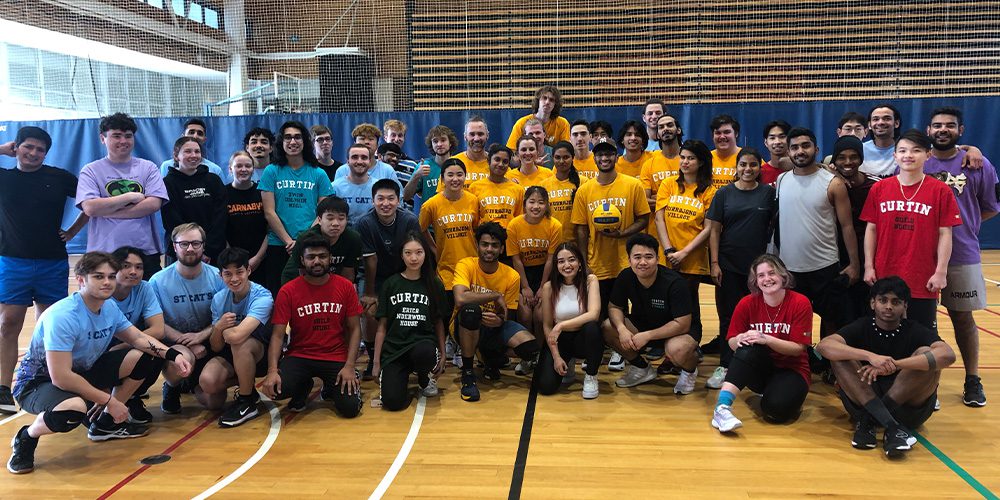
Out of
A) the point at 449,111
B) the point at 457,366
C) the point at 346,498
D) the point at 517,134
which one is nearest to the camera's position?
the point at 346,498

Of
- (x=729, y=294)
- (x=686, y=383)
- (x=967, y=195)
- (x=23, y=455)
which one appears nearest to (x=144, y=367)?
(x=23, y=455)

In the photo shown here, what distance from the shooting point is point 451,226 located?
16.2 feet

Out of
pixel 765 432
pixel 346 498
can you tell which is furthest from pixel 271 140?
pixel 765 432

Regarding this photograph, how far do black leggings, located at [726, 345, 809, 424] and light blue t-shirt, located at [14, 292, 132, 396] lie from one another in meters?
3.55

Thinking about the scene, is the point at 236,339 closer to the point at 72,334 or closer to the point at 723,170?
the point at 72,334

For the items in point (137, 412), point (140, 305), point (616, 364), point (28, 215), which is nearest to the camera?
point (140, 305)

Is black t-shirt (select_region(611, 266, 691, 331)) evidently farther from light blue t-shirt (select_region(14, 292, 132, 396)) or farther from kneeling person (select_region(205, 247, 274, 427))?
light blue t-shirt (select_region(14, 292, 132, 396))

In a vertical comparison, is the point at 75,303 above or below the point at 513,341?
above

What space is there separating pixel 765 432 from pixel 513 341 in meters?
1.72

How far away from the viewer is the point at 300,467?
10.9ft

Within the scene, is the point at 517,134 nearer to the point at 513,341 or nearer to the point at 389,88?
the point at 513,341

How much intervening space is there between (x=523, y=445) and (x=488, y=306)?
128cm

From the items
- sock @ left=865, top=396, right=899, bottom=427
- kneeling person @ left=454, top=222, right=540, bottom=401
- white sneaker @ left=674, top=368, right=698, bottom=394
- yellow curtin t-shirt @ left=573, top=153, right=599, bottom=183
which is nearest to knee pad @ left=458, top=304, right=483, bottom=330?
kneeling person @ left=454, top=222, right=540, bottom=401

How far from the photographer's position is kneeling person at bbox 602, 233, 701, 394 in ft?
14.2
